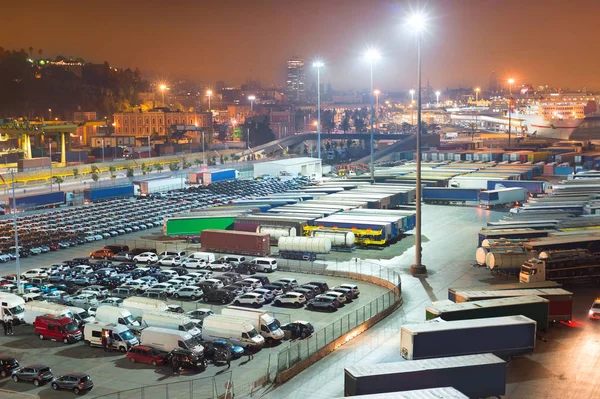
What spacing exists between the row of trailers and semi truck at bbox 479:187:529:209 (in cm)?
367

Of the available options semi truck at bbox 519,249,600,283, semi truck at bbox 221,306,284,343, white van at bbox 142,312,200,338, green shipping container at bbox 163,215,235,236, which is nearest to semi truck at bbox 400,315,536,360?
semi truck at bbox 221,306,284,343

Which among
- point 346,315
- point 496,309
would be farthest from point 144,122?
point 496,309

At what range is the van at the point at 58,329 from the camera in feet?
40.3

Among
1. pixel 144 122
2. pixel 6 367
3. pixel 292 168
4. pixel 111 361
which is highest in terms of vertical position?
pixel 144 122

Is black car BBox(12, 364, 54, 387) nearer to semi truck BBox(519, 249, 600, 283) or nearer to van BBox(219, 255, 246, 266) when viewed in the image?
van BBox(219, 255, 246, 266)

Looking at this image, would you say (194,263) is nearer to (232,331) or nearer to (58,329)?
(58,329)

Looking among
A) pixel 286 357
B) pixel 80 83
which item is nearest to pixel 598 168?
pixel 286 357

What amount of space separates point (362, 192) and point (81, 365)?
18.4m

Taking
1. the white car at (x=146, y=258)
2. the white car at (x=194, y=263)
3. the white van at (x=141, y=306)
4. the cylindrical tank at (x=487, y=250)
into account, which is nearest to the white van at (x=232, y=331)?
the white van at (x=141, y=306)

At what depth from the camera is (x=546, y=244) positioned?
55.4ft

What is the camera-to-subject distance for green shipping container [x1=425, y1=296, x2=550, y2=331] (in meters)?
11.6

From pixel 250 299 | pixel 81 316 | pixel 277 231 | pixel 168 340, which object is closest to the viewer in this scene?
pixel 168 340

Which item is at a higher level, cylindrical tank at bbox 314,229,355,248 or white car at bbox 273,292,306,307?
cylindrical tank at bbox 314,229,355,248

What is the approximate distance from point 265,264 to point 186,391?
26.7ft
